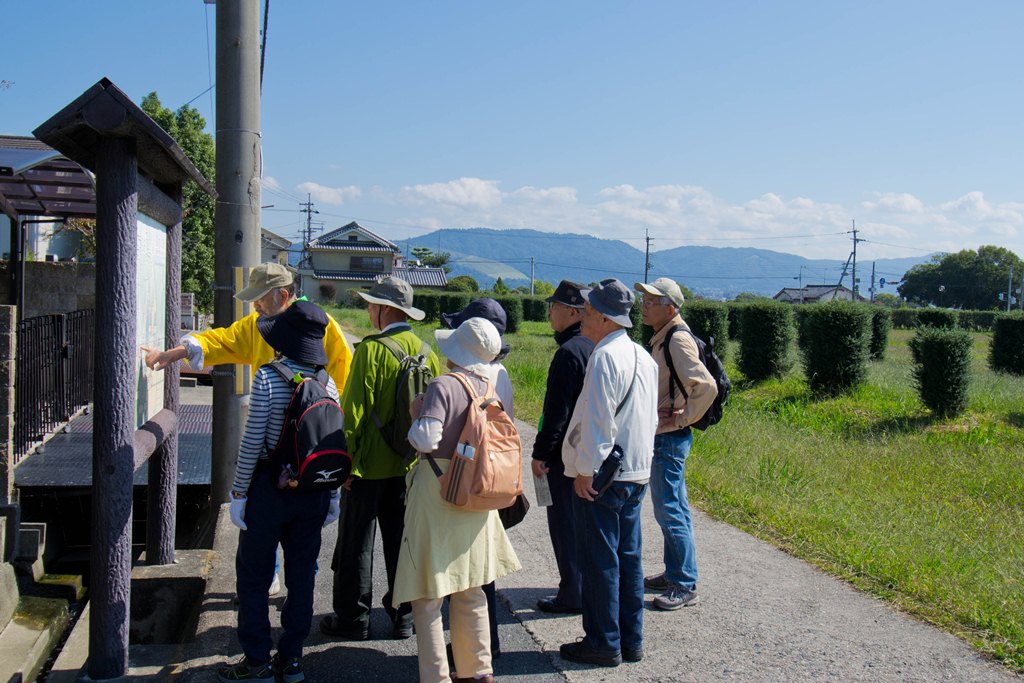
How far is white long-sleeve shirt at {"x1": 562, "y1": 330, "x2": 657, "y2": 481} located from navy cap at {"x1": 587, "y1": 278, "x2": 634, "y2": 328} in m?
0.08

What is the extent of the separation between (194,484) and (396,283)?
12.5 ft

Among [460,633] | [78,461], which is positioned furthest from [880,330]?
[460,633]

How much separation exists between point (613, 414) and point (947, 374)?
10.0 m

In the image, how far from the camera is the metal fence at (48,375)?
22.4 feet

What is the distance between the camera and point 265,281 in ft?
14.8

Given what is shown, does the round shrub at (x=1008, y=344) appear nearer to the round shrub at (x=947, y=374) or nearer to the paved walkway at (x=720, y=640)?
the round shrub at (x=947, y=374)

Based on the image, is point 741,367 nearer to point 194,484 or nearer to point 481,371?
point 194,484

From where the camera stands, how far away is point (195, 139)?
26.5 m

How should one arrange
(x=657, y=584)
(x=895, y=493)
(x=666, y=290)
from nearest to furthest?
(x=666, y=290) → (x=657, y=584) → (x=895, y=493)

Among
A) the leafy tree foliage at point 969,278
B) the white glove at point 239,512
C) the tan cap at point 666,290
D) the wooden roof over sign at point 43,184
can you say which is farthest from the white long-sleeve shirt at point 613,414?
the leafy tree foliage at point 969,278

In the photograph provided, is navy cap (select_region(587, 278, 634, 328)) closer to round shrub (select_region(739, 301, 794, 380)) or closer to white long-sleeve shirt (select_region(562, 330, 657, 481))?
white long-sleeve shirt (select_region(562, 330, 657, 481))

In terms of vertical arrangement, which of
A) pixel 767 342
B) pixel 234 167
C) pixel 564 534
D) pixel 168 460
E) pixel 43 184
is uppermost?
pixel 43 184

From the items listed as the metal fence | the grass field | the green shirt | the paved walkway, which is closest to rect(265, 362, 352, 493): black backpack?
the green shirt

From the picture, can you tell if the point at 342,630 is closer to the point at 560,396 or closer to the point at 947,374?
the point at 560,396
